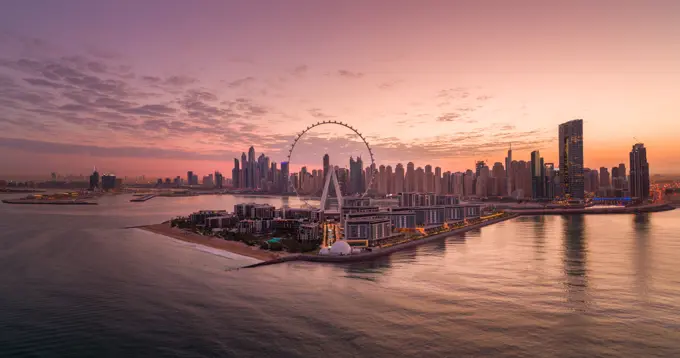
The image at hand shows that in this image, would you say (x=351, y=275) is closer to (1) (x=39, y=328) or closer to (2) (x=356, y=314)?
(2) (x=356, y=314)

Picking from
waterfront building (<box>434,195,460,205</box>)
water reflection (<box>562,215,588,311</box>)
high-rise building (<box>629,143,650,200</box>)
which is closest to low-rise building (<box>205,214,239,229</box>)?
waterfront building (<box>434,195,460,205</box>)

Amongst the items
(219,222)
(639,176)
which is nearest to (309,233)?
(219,222)

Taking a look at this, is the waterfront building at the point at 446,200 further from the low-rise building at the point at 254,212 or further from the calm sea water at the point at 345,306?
the calm sea water at the point at 345,306

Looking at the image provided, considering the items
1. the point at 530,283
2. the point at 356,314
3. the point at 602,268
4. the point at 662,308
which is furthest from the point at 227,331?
the point at 602,268

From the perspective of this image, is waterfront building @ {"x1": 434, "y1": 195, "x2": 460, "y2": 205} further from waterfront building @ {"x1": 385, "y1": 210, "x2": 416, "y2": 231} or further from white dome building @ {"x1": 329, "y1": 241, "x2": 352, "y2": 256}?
white dome building @ {"x1": 329, "y1": 241, "x2": 352, "y2": 256}

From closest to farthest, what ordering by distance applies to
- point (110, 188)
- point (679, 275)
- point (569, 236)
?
point (679, 275) < point (569, 236) < point (110, 188)

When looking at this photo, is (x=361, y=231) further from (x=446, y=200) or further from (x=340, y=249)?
(x=446, y=200)
